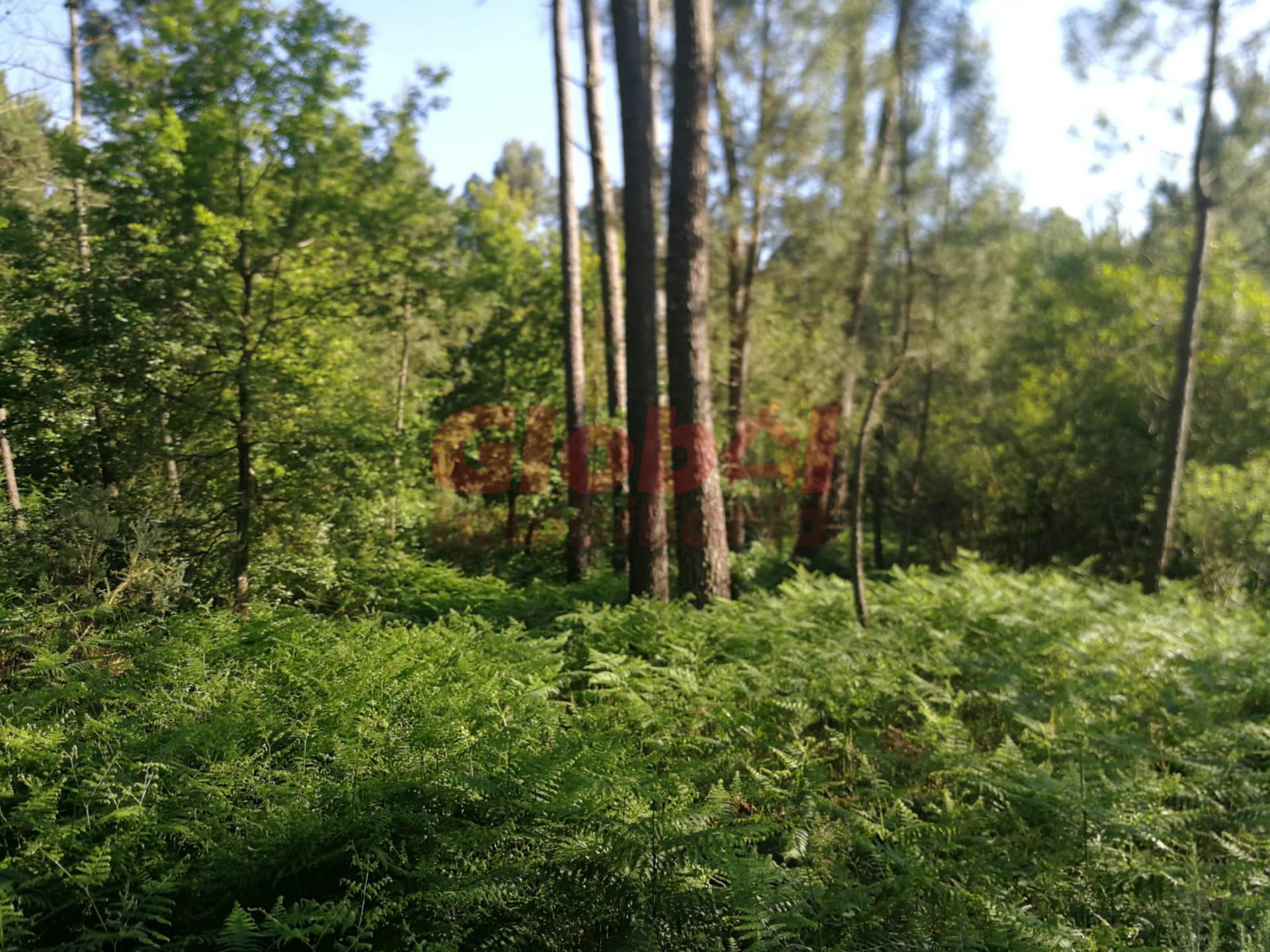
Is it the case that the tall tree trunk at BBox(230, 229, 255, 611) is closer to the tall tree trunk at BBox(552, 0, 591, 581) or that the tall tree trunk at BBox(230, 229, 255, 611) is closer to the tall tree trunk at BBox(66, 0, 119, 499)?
the tall tree trunk at BBox(66, 0, 119, 499)

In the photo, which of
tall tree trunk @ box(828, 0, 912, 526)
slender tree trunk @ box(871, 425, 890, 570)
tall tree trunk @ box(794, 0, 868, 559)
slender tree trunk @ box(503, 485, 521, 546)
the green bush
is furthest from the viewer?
slender tree trunk @ box(871, 425, 890, 570)

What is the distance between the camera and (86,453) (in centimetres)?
687

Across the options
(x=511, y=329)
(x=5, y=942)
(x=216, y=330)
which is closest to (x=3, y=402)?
(x=216, y=330)

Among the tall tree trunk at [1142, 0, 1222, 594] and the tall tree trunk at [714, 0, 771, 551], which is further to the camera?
the tall tree trunk at [714, 0, 771, 551]

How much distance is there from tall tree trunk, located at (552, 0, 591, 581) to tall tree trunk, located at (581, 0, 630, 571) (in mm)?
410

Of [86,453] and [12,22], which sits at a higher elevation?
[12,22]

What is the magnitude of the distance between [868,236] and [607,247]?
3905 mm

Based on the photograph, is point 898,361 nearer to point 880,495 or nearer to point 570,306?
point 570,306

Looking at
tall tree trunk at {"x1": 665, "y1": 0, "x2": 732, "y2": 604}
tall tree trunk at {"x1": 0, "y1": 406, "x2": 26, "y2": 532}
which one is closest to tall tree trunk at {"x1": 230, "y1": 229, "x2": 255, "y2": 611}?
tall tree trunk at {"x1": 0, "y1": 406, "x2": 26, "y2": 532}

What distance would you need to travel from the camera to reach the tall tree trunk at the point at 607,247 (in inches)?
455

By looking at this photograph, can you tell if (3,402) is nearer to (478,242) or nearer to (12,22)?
(12,22)

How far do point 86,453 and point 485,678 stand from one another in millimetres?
4606

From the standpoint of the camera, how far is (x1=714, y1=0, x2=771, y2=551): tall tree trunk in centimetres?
1232

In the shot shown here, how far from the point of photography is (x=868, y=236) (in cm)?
1116
